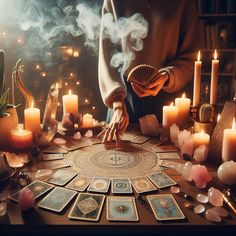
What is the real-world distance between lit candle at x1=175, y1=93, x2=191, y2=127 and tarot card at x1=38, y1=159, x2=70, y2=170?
726mm

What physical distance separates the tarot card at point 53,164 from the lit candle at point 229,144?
68 cm

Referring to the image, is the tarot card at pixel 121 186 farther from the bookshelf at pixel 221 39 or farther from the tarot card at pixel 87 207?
the bookshelf at pixel 221 39

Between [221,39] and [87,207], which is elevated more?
[221,39]

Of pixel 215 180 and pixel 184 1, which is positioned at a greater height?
pixel 184 1

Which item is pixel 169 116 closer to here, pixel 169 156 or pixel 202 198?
pixel 169 156

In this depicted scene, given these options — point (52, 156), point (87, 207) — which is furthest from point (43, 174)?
point (87, 207)

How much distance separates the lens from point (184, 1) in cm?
218

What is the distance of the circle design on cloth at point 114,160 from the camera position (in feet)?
4.50

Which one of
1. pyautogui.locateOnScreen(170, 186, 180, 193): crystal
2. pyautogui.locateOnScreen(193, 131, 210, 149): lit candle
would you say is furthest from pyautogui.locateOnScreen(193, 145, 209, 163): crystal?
pyautogui.locateOnScreen(170, 186, 180, 193): crystal

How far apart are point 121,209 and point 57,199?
23cm

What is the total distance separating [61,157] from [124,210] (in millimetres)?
541

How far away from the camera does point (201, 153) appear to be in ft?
4.84
